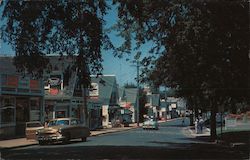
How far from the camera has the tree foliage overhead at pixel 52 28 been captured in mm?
20078

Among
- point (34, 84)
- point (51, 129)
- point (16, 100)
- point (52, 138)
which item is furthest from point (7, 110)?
point (52, 138)

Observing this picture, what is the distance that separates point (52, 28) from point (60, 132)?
13.5 meters

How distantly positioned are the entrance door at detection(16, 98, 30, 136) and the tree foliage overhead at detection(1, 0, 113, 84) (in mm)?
20857

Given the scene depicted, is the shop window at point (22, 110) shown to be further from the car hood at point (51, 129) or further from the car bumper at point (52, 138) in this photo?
the car bumper at point (52, 138)

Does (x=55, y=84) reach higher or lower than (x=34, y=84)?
higher

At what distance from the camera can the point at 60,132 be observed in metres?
33.5

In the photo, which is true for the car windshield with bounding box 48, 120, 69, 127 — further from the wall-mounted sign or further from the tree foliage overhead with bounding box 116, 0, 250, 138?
the wall-mounted sign

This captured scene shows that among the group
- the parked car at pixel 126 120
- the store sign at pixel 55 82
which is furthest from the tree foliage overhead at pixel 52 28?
the parked car at pixel 126 120

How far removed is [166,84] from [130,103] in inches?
2993

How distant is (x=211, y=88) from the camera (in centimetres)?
3225

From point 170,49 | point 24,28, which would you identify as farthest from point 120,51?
point 24,28

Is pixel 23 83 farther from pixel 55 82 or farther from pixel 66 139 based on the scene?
pixel 55 82

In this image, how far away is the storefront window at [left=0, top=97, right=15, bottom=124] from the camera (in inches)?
1563

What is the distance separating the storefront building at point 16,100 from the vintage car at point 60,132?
5578 mm
